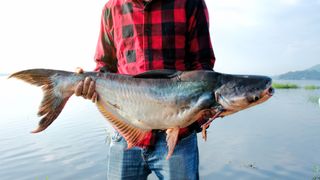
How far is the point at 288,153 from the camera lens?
46.0 ft

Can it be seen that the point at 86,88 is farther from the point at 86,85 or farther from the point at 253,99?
the point at 253,99

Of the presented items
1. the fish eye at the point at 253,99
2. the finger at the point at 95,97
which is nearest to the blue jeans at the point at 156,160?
the finger at the point at 95,97

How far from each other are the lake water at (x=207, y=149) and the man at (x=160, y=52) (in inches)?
268

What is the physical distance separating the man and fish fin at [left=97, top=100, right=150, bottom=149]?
0.12 metres

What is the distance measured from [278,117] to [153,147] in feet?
72.4

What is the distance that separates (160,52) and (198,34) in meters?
0.43

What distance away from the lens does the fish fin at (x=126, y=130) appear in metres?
3.40

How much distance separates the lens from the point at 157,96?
10.3ft

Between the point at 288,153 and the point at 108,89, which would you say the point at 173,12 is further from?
the point at 288,153

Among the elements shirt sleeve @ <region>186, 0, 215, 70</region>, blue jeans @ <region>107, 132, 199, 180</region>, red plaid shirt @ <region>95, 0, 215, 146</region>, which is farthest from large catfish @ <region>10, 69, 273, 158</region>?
shirt sleeve @ <region>186, 0, 215, 70</region>

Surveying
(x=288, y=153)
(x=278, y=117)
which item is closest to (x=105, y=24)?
(x=288, y=153)

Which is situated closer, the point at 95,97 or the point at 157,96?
the point at 157,96

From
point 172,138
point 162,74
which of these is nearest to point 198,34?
point 162,74

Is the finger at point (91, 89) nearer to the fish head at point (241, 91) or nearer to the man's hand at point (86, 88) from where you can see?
the man's hand at point (86, 88)
